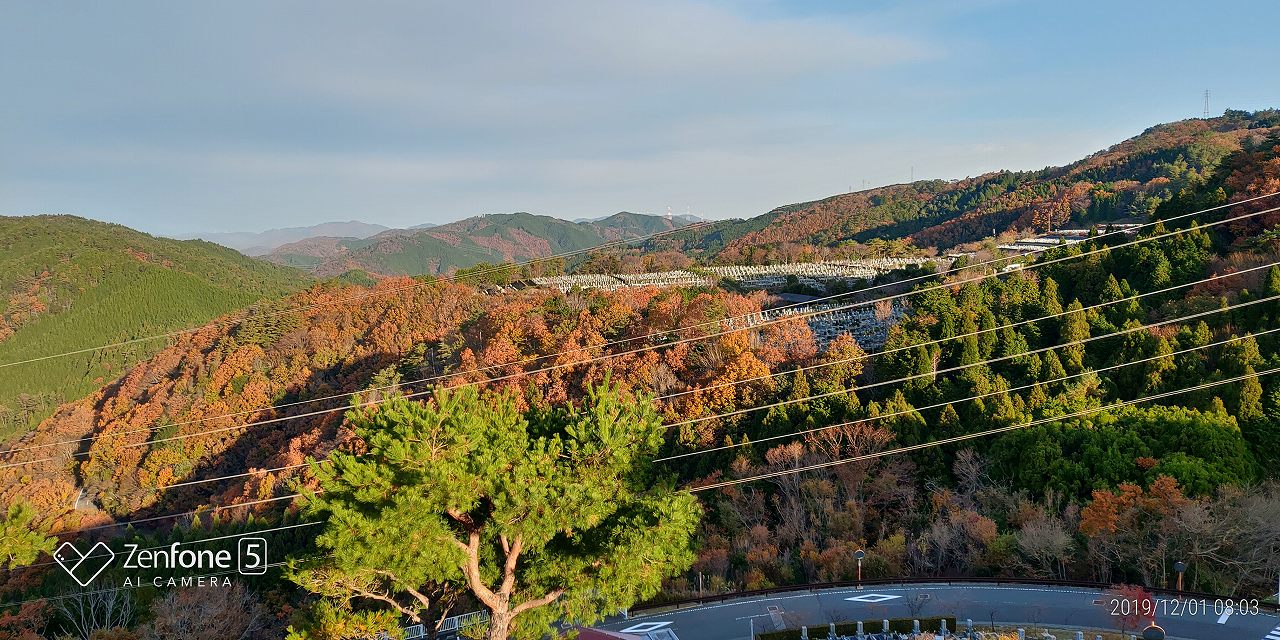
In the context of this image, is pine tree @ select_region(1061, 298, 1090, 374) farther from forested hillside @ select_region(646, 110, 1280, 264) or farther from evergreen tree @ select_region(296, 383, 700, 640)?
forested hillside @ select_region(646, 110, 1280, 264)

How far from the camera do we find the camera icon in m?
18.0

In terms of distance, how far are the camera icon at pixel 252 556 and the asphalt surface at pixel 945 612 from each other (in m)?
10.6

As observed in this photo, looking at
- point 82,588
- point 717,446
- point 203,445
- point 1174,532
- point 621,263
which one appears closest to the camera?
point 1174,532

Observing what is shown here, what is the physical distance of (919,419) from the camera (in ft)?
66.9

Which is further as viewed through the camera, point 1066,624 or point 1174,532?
point 1174,532

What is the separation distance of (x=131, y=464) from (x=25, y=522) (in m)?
37.5

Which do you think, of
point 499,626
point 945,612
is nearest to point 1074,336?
point 945,612

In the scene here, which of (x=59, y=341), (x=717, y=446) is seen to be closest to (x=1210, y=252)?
(x=717, y=446)

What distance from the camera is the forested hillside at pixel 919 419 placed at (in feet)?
45.2

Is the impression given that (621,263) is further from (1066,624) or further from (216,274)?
(216,274)

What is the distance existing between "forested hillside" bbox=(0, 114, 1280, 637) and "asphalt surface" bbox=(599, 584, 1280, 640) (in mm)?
900

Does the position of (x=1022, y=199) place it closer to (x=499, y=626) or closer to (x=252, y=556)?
(x=252, y=556)

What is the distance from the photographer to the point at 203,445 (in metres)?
39.7

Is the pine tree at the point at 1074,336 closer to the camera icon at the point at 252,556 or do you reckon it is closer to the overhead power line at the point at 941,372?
the overhead power line at the point at 941,372
